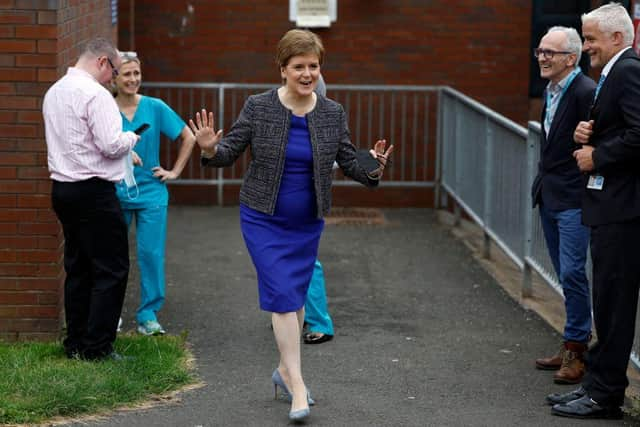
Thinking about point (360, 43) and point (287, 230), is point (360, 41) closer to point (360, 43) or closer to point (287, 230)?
point (360, 43)

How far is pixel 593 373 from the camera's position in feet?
21.5

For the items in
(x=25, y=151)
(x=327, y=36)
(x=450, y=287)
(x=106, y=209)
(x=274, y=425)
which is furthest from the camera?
(x=327, y=36)

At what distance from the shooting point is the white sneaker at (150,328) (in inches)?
322

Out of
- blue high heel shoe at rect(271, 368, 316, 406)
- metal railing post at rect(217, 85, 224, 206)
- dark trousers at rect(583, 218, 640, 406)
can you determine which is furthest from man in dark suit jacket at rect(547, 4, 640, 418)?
metal railing post at rect(217, 85, 224, 206)

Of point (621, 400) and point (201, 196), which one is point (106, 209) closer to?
point (621, 400)

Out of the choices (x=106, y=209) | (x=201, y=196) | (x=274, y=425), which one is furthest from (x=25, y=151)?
Answer: (x=201, y=196)

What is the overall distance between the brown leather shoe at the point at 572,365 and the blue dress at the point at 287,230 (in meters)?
1.67

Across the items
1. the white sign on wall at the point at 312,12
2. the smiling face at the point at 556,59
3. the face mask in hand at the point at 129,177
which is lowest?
the face mask in hand at the point at 129,177

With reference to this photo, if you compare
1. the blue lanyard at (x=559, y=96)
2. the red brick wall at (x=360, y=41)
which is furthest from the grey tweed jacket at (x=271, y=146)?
the red brick wall at (x=360, y=41)

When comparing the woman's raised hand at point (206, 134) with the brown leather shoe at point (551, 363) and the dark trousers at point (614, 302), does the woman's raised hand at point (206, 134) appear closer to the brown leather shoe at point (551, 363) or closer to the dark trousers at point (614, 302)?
the dark trousers at point (614, 302)

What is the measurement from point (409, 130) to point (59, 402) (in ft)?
25.3

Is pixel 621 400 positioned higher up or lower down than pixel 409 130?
lower down

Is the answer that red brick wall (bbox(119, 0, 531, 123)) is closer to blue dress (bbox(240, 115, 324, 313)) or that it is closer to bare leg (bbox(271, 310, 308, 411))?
blue dress (bbox(240, 115, 324, 313))

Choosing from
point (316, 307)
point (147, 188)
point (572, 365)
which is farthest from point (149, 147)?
point (572, 365)
